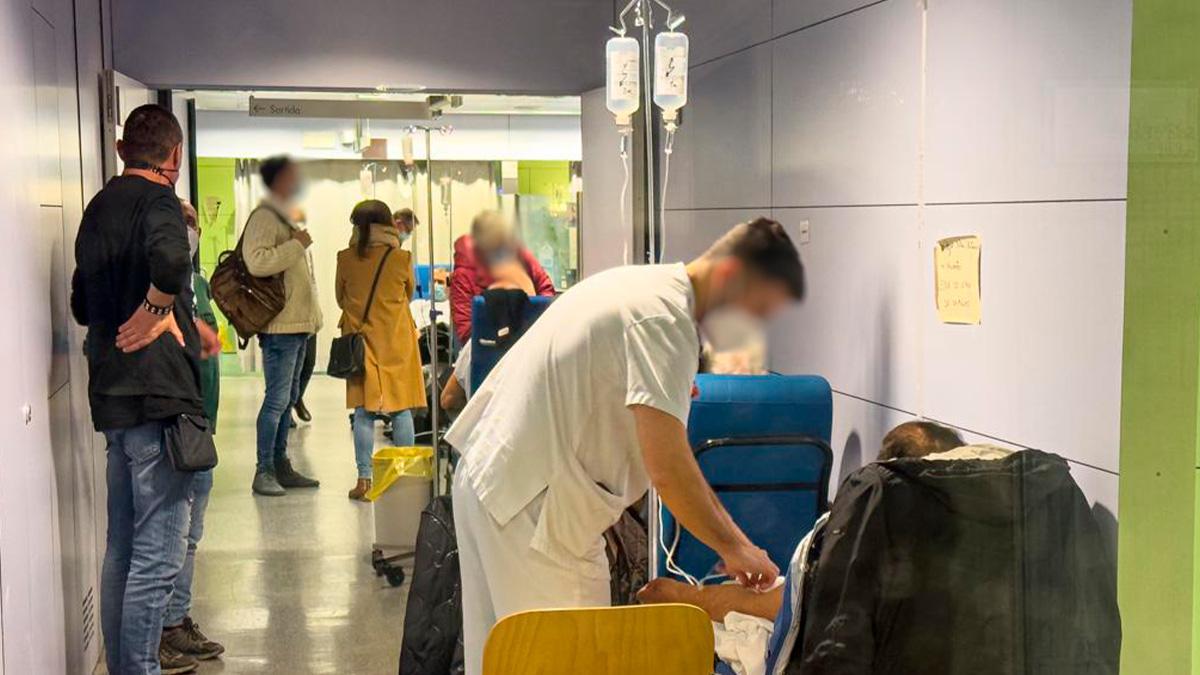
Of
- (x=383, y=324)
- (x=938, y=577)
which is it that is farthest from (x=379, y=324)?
(x=938, y=577)

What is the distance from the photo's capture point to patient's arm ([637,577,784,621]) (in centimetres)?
201

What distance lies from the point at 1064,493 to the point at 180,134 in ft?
7.24

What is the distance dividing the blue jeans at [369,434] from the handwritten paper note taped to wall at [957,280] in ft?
7.51

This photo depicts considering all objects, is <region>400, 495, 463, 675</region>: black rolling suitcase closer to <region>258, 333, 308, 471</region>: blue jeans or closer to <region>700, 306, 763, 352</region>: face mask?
<region>700, 306, 763, 352</region>: face mask

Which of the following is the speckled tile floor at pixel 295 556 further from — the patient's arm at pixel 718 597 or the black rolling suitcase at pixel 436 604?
the patient's arm at pixel 718 597

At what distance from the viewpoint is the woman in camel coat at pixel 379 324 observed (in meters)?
3.54

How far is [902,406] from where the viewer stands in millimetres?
1915

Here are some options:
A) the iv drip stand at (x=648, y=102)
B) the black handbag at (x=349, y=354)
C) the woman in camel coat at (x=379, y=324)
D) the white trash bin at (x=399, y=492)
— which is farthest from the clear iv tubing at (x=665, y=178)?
the white trash bin at (x=399, y=492)

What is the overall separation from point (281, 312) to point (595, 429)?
173 centimetres

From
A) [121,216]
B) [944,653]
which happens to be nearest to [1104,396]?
[944,653]

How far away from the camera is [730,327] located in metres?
1.97

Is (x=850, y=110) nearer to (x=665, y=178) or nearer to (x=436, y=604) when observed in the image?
(x=665, y=178)

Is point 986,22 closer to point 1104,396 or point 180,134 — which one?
point 1104,396

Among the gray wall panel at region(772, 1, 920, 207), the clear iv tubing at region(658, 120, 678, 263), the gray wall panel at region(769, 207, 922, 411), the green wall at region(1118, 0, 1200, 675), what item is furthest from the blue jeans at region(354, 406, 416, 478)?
the green wall at region(1118, 0, 1200, 675)
